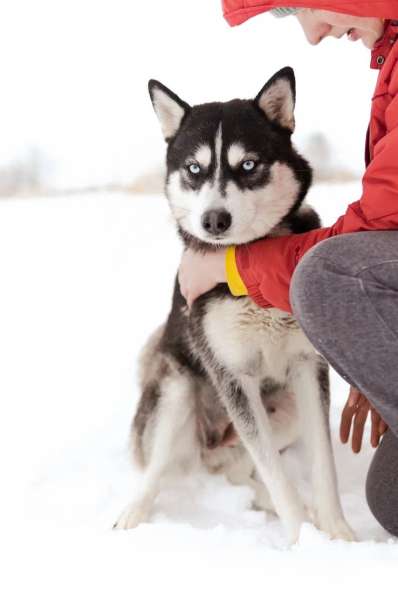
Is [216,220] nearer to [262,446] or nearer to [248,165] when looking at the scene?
[248,165]

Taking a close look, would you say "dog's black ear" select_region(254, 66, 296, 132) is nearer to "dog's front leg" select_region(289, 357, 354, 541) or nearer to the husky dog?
the husky dog

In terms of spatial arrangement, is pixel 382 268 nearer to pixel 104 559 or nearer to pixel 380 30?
pixel 380 30

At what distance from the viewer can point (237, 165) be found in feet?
6.54

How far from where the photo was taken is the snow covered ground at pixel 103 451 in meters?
1.56

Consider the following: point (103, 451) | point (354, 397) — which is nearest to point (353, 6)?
point (354, 397)

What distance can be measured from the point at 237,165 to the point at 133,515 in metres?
0.96

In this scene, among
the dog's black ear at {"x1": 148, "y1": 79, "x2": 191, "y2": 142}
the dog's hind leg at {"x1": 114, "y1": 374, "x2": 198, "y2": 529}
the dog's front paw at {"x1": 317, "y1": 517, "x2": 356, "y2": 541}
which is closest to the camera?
the dog's front paw at {"x1": 317, "y1": 517, "x2": 356, "y2": 541}

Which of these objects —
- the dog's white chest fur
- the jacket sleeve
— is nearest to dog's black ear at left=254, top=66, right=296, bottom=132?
the jacket sleeve

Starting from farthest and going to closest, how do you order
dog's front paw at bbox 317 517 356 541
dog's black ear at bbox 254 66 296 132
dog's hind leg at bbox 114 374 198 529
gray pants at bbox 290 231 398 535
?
1. dog's hind leg at bbox 114 374 198 529
2. dog's black ear at bbox 254 66 296 132
3. dog's front paw at bbox 317 517 356 541
4. gray pants at bbox 290 231 398 535

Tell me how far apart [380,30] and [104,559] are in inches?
50.8

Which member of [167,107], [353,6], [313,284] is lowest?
[313,284]

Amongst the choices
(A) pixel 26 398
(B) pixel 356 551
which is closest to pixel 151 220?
(A) pixel 26 398

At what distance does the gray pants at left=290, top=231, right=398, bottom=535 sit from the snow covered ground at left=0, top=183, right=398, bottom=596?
13.3 inches

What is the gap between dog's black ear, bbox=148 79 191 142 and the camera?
6.93 feet
